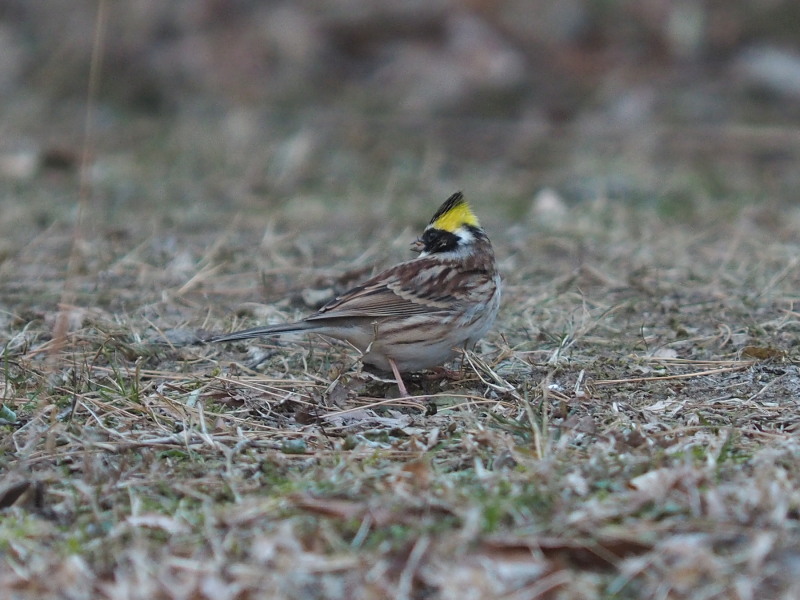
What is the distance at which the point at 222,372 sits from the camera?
17.6ft

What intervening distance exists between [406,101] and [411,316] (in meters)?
7.41

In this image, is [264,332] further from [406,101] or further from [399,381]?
[406,101]

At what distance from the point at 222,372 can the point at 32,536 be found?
77.4 inches

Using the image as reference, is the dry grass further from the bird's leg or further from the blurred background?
the blurred background

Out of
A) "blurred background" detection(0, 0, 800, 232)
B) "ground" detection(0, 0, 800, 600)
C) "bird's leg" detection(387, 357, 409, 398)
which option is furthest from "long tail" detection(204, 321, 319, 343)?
"blurred background" detection(0, 0, 800, 232)

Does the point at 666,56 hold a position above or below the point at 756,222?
above

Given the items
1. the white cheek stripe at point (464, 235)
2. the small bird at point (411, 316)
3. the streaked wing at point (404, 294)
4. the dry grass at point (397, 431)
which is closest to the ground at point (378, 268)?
the dry grass at point (397, 431)

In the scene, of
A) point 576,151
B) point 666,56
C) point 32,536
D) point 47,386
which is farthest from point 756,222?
point 32,536

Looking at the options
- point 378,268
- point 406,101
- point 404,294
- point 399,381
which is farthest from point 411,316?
point 406,101

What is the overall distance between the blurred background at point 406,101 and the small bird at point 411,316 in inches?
162

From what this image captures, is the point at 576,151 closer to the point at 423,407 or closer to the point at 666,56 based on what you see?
the point at 666,56

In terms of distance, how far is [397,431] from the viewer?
4.46 metres

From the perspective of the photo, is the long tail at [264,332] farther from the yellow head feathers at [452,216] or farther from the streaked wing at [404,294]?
the yellow head feathers at [452,216]

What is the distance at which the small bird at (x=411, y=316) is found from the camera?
201 inches
